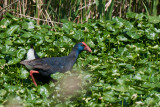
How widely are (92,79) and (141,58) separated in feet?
5.07

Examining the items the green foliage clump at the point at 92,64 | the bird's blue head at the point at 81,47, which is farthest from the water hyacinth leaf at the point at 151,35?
the bird's blue head at the point at 81,47

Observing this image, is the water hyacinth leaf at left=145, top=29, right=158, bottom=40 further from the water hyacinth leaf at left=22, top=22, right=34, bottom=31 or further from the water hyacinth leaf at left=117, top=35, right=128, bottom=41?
the water hyacinth leaf at left=22, top=22, right=34, bottom=31

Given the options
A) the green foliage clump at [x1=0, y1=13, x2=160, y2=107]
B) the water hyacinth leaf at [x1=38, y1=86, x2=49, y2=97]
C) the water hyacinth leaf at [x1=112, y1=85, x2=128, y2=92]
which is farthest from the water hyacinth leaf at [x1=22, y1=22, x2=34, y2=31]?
the water hyacinth leaf at [x1=112, y1=85, x2=128, y2=92]

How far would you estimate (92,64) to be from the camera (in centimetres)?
545

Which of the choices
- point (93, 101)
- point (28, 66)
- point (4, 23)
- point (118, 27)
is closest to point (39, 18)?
point (4, 23)

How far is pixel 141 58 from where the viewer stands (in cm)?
581

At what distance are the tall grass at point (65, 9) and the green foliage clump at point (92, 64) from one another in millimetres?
294

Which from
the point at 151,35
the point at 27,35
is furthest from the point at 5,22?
the point at 151,35

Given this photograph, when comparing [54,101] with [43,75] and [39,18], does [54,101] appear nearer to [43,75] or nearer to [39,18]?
[43,75]

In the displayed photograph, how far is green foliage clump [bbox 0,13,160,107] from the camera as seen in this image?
166 inches

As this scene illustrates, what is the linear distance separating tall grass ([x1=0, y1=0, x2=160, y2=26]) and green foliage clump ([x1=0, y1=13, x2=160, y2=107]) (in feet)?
0.97

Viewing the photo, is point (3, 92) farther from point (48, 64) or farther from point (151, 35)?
point (151, 35)

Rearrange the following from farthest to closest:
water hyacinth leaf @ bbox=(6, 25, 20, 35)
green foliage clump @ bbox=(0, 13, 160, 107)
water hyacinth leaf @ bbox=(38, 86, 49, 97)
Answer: water hyacinth leaf @ bbox=(6, 25, 20, 35)
water hyacinth leaf @ bbox=(38, 86, 49, 97)
green foliage clump @ bbox=(0, 13, 160, 107)

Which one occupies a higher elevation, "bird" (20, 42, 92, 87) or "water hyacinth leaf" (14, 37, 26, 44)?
"water hyacinth leaf" (14, 37, 26, 44)
